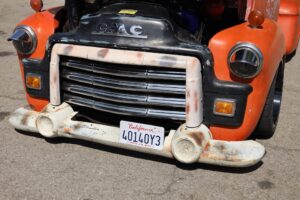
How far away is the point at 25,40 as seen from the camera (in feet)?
12.1

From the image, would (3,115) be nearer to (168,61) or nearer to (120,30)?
(120,30)

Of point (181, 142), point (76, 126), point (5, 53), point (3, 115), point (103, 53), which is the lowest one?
point (5, 53)

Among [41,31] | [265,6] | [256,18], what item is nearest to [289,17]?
[265,6]

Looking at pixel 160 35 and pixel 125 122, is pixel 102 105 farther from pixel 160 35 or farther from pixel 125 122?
pixel 160 35

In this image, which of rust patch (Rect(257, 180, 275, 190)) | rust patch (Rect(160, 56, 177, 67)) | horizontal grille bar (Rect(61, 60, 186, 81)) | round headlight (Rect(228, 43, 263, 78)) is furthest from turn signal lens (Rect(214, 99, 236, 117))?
rust patch (Rect(257, 180, 275, 190))

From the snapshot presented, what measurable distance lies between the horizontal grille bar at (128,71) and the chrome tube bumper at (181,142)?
39 centimetres

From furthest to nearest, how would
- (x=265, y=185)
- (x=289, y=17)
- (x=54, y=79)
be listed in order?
(x=289, y=17) → (x=54, y=79) → (x=265, y=185)

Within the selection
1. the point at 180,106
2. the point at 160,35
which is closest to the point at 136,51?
the point at 160,35

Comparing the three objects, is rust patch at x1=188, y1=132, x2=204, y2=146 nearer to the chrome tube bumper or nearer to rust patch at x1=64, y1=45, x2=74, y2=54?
the chrome tube bumper

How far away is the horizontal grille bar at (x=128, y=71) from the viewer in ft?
10.5

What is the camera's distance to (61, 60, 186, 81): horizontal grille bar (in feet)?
10.5

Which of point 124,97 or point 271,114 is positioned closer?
point 124,97

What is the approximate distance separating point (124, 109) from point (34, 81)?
2.89 ft

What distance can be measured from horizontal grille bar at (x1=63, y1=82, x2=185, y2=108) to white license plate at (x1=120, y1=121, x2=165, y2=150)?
0.19 metres
